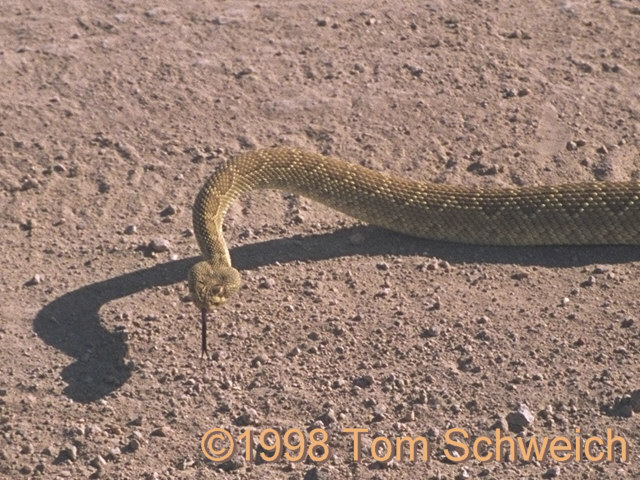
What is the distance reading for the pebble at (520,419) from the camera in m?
7.07

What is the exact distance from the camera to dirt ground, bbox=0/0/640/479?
7.19 meters

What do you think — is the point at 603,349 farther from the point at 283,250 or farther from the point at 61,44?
the point at 61,44

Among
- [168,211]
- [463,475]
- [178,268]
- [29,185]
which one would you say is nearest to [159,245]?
[178,268]

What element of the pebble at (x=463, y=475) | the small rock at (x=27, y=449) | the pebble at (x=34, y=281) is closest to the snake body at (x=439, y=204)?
the pebble at (x=34, y=281)

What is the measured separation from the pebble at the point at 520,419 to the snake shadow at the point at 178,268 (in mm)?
1764

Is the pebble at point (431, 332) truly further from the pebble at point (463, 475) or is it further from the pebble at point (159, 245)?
the pebble at point (159, 245)

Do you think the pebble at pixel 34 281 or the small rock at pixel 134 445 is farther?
the pebble at pixel 34 281

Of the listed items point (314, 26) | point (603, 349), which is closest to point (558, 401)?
point (603, 349)

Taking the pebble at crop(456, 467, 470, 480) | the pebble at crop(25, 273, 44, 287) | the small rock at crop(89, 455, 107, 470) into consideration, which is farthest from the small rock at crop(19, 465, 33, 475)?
the pebble at crop(456, 467, 470, 480)

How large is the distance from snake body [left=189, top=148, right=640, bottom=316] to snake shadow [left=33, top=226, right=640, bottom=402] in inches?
3.6

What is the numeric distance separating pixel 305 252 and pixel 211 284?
98cm

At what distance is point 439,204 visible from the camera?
894 cm

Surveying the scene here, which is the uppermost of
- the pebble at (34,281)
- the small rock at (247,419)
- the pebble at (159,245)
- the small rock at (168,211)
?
the small rock at (168,211)

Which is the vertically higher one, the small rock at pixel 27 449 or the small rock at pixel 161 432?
the small rock at pixel 161 432
